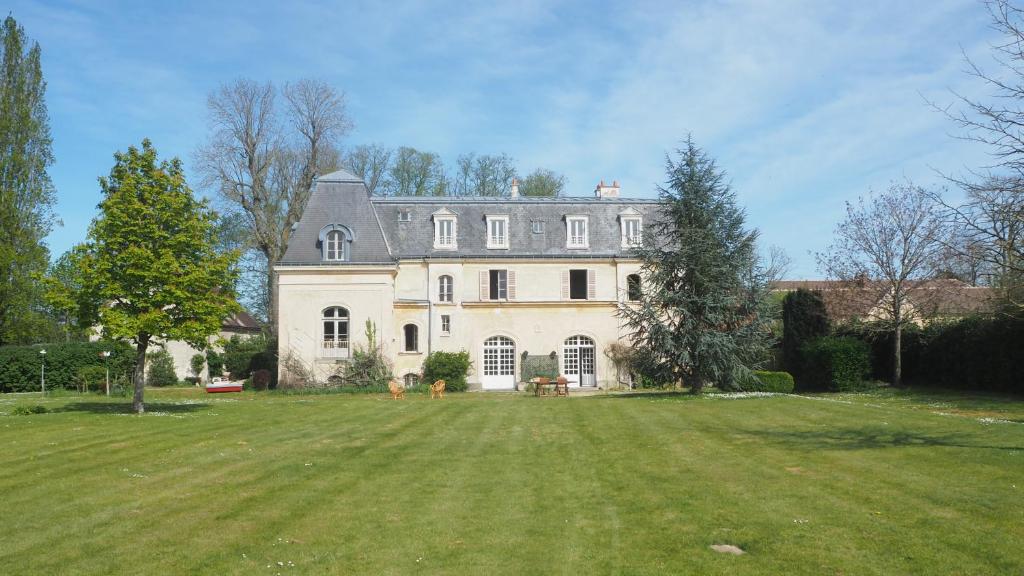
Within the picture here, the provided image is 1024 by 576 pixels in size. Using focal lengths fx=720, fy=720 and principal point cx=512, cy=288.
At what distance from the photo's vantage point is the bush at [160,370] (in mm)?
35281

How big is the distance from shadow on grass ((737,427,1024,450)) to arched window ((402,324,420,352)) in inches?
812

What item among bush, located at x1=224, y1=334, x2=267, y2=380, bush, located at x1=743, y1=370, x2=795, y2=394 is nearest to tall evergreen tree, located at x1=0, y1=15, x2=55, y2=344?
bush, located at x1=224, y1=334, x2=267, y2=380

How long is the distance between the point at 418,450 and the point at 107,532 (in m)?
→ 5.66

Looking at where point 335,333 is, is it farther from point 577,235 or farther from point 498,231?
point 577,235

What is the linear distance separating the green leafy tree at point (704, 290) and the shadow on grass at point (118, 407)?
44.4ft

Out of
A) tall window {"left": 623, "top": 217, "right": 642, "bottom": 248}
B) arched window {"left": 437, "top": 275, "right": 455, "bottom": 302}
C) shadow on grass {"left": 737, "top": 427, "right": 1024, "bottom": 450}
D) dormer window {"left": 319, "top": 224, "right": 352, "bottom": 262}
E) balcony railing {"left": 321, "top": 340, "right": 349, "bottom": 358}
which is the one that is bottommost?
shadow on grass {"left": 737, "top": 427, "right": 1024, "bottom": 450}

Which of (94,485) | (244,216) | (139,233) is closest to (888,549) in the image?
(94,485)

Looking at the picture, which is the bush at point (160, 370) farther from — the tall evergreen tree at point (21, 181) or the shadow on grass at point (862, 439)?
the shadow on grass at point (862, 439)

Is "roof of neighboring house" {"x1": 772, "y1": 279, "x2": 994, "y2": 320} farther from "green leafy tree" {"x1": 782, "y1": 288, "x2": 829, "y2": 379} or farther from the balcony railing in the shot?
the balcony railing

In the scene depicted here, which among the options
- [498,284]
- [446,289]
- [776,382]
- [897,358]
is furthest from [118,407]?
[897,358]

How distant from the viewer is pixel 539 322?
33188 millimetres

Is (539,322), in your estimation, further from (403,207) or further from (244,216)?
(244,216)

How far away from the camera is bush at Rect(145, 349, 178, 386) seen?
3528 centimetres

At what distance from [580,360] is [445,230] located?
8760 mm
